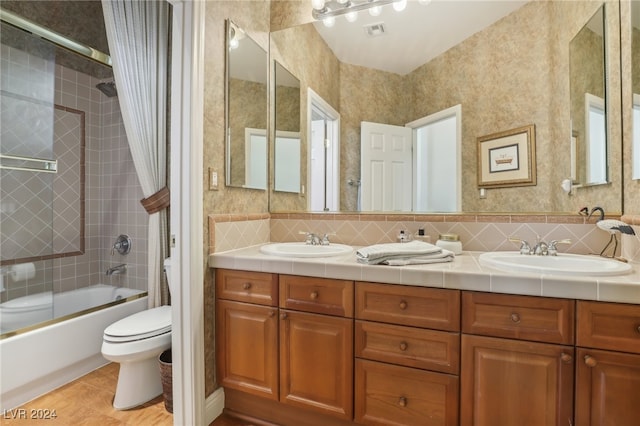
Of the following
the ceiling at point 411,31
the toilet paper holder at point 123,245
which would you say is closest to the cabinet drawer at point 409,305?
the ceiling at point 411,31

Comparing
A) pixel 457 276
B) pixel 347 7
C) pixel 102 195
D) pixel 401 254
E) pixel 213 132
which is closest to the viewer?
pixel 457 276

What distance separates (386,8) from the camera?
1.91 m

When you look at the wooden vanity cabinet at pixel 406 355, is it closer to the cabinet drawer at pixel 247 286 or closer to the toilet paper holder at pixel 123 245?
the cabinet drawer at pixel 247 286

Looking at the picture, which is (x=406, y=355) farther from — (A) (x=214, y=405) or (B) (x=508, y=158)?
(B) (x=508, y=158)

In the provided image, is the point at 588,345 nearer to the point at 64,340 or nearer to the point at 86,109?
the point at 64,340

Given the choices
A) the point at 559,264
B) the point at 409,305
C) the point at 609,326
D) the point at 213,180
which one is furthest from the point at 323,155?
the point at 609,326

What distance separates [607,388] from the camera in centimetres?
101

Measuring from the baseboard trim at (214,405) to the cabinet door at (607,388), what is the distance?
5.12ft

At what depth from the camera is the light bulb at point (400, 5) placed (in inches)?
72.6

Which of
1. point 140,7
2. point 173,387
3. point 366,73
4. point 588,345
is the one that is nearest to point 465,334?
point 588,345

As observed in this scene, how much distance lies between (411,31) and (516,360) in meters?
1.83

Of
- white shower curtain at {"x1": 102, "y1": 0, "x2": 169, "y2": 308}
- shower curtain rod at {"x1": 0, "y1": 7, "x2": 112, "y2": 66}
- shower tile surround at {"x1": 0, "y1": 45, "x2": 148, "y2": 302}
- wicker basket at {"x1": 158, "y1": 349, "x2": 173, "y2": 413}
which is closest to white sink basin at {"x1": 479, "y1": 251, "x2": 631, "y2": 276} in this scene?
wicker basket at {"x1": 158, "y1": 349, "x2": 173, "y2": 413}

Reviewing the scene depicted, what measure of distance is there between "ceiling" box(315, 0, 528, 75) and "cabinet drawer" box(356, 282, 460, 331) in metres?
1.37

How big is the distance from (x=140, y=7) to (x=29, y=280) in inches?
85.6
